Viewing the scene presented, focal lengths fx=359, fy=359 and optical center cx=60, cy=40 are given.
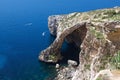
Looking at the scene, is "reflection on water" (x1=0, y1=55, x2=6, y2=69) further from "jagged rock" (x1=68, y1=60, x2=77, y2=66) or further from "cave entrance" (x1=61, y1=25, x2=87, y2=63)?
"jagged rock" (x1=68, y1=60, x2=77, y2=66)

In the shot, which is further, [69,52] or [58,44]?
[69,52]

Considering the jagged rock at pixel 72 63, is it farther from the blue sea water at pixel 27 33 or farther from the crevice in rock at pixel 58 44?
the crevice in rock at pixel 58 44

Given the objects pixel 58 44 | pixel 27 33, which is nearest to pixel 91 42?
pixel 58 44

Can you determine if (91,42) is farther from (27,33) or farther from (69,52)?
(27,33)

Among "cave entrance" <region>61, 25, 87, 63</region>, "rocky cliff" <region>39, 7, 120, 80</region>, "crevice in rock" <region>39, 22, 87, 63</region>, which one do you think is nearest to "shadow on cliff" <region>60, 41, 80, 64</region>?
"cave entrance" <region>61, 25, 87, 63</region>

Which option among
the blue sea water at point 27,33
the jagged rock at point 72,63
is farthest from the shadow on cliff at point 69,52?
the blue sea water at point 27,33

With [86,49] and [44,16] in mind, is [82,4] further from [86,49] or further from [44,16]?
[86,49]
